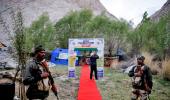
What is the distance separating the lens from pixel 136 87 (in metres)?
10.0

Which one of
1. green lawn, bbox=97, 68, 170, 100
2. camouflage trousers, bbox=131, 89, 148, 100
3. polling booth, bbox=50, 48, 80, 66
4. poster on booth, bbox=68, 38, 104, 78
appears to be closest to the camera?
camouflage trousers, bbox=131, 89, 148, 100

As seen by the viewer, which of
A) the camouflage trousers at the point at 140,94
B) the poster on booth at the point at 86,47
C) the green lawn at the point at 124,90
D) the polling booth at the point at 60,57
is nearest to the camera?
the camouflage trousers at the point at 140,94

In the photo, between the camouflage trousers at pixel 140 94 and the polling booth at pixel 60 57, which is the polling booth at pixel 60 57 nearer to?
the polling booth at pixel 60 57

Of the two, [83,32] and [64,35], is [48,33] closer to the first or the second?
[64,35]

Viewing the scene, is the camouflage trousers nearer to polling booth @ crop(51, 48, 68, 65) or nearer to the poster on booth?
the poster on booth

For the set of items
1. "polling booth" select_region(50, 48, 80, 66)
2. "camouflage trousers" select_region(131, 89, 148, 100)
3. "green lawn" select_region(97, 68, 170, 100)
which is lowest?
"green lawn" select_region(97, 68, 170, 100)

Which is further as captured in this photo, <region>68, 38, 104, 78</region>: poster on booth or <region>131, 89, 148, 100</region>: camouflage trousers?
<region>68, 38, 104, 78</region>: poster on booth

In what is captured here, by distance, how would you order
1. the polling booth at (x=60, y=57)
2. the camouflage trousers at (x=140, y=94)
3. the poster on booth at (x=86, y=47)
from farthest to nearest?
the polling booth at (x=60, y=57), the poster on booth at (x=86, y=47), the camouflage trousers at (x=140, y=94)

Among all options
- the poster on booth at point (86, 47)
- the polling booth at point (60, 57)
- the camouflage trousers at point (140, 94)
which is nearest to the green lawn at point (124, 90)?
the poster on booth at point (86, 47)

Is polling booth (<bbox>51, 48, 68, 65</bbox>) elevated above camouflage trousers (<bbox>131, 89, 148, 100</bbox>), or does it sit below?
above

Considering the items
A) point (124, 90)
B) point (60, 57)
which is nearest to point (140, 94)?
point (124, 90)

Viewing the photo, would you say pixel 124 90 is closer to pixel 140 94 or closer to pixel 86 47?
pixel 140 94

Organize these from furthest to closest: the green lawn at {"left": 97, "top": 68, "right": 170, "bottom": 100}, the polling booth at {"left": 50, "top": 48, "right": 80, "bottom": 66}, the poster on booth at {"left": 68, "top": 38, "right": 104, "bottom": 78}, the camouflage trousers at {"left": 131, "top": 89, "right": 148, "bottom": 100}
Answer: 1. the polling booth at {"left": 50, "top": 48, "right": 80, "bottom": 66}
2. the poster on booth at {"left": 68, "top": 38, "right": 104, "bottom": 78}
3. the green lawn at {"left": 97, "top": 68, "right": 170, "bottom": 100}
4. the camouflage trousers at {"left": 131, "top": 89, "right": 148, "bottom": 100}

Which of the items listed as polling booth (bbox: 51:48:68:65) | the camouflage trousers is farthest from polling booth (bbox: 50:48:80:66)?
the camouflage trousers
